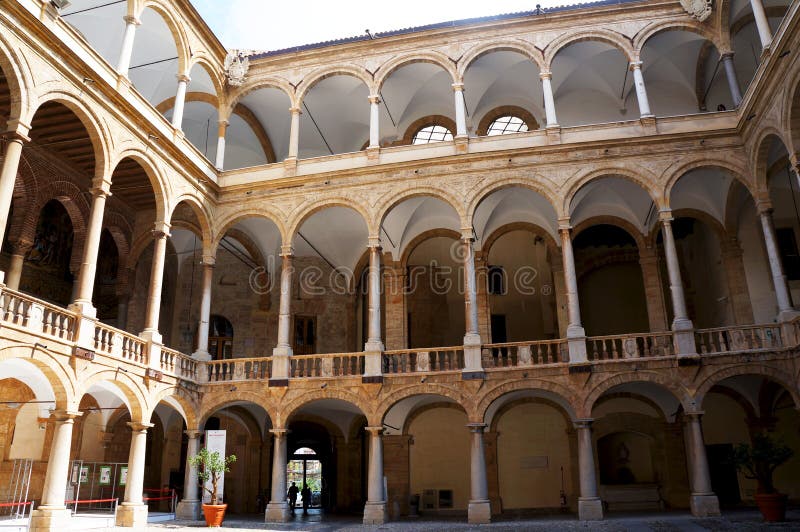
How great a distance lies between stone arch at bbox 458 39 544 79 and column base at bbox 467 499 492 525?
10.7 m

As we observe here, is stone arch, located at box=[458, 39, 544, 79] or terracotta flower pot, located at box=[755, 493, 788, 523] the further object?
stone arch, located at box=[458, 39, 544, 79]

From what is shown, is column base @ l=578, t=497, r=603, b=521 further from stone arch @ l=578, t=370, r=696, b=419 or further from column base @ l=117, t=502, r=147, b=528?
column base @ l=117, t=502, r=147, b=528

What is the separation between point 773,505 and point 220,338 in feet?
50.2

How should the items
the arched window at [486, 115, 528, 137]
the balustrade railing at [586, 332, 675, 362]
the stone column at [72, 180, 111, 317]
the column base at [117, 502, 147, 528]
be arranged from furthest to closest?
the arched window at [486, 115, 528, 137]
the balustrade railing at [586, 332, 675, 362]
the column base at [117, 502, 147, 528]
the stone column at [72, 180, 111, 317]

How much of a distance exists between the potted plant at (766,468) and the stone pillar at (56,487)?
12.0 meters

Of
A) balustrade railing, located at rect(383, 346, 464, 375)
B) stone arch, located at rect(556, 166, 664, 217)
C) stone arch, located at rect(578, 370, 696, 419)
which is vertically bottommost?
stone arch, located at rect(578, 370, 696, 419)

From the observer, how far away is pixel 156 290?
1484 centimetres

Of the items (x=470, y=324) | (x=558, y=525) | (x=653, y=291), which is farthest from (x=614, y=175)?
(x=558, y=525)

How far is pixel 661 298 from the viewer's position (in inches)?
655

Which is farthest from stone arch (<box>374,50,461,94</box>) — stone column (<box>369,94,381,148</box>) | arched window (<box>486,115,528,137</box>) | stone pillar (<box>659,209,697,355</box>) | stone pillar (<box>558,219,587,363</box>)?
stone pillar (<box>659,209,697,355</box>)

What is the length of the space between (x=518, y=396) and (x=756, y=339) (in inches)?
221

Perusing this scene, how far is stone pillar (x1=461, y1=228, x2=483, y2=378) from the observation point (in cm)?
1489

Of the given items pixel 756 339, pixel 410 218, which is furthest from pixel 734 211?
pixel 410 218

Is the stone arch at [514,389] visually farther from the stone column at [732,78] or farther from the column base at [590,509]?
the stone column at [732,78]
